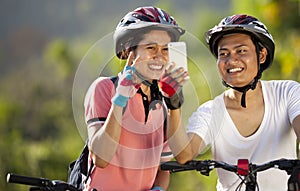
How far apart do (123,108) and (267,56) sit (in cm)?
111

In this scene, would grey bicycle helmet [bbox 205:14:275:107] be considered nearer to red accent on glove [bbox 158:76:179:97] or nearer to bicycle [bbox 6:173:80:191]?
red accent on glove [bbox 158:76:179:97]

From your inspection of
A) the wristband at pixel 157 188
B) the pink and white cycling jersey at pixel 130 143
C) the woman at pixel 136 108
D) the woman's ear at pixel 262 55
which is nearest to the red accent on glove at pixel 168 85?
the woman at pixel 136 108

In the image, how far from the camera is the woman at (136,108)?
3588 millimetres

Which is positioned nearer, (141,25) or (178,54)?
A: (178,54)

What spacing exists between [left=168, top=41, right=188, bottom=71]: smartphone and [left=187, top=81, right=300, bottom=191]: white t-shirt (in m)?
0.61

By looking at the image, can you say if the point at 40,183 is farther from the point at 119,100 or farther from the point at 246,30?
the point at 246,30

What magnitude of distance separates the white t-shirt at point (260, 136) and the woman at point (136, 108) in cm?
34

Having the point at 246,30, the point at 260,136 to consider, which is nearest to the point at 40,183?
the point at 260,136

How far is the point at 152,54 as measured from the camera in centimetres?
375

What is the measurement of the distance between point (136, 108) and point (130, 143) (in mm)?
183

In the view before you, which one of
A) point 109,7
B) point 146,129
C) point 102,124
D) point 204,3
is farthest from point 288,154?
A: point 109,7

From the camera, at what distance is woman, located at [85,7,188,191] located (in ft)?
11.8

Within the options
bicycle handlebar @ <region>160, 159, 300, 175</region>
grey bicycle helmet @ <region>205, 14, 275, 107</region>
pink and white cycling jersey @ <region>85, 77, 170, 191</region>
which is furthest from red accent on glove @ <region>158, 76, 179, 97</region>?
grey bicycle helmet @ <region>205, 14, 275, 107</region>

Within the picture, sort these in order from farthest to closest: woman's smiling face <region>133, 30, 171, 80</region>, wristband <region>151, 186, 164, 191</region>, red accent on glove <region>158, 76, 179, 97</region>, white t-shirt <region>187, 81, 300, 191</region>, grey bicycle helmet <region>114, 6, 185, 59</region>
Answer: white t-shirt <region>187, 81, 300, 191</region>
wristband <region>151, 186, 164, 191</region>
grey bicycle helmet <region>114, 6, 185, 59</region>
woman's smiling face <region>133, 30, 171, 80</region>
red accent on glove <region>158, 76, 179, 97</region>
